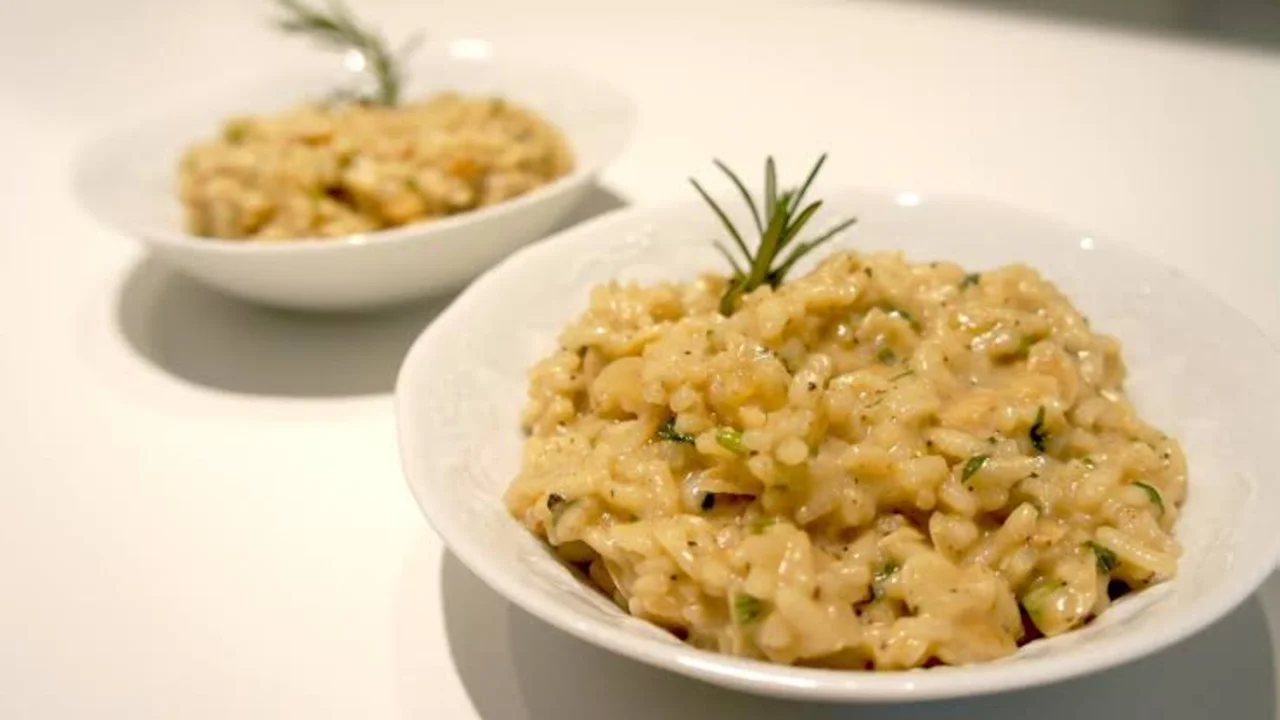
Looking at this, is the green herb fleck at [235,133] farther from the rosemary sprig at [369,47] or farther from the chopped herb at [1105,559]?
the chopped herb at [1105,559]

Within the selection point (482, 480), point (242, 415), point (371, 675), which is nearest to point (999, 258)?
point (482, 480)

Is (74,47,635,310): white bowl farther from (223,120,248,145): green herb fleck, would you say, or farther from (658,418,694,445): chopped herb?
(658,418,694,445): chopped herb

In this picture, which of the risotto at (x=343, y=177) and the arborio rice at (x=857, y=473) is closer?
the arborio rice at (x=857, y=473)

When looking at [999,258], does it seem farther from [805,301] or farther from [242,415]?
[242,415]

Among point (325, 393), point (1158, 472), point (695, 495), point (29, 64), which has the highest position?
point (1158, 472)

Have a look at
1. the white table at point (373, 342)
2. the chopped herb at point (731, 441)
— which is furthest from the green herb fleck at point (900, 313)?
the white table at point (373, 342)

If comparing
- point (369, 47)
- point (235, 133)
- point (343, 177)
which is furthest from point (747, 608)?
point (369, 47)

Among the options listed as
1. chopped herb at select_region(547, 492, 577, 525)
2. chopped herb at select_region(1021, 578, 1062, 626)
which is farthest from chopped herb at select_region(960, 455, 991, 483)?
chopped herb at select_region(547, 492, 577, 525)
